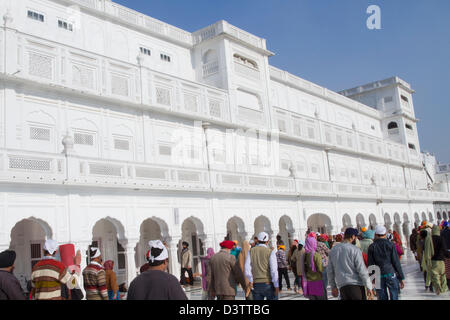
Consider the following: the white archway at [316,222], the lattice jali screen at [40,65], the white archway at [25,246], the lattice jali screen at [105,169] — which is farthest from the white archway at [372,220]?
the lattice jali screen at [40,65]

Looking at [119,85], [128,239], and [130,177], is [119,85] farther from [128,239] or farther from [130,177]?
[128,239]

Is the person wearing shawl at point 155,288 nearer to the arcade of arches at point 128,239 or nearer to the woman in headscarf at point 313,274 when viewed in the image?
the woman in headscarf at point 313,274

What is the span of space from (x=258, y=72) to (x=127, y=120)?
9893 millimetres

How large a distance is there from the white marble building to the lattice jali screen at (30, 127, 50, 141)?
37mm

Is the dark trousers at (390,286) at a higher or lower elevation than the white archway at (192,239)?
lower

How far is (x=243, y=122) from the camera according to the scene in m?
24.3

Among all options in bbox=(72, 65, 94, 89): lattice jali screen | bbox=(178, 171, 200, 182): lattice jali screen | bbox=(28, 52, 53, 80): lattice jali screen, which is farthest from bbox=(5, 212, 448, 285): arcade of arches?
bbox=(72, 65, 94, 89): lattice jali screen

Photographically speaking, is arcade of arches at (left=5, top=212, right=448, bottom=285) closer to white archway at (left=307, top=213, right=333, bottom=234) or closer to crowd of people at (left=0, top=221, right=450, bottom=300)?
white archway at (left=307, top=213, right=333, bottom=234)

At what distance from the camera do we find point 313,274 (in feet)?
27.7

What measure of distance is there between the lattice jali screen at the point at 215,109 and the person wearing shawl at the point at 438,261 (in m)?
14.2

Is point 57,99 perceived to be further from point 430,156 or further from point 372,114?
point 430,156

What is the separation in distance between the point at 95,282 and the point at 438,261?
7892 mm

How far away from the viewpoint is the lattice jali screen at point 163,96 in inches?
806

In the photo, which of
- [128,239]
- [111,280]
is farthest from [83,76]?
[111,280]
